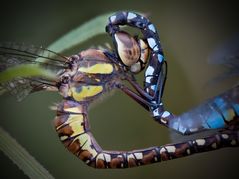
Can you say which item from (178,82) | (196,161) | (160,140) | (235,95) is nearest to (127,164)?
(160,140)

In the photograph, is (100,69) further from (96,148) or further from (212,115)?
(212,115)

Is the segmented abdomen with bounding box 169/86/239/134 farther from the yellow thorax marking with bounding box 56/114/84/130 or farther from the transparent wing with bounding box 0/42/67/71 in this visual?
the transparent wing with bounding box 0/42/67/71

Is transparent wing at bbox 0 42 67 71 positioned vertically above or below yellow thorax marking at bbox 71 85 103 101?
above

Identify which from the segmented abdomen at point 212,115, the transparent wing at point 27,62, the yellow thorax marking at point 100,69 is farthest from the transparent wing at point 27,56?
the segmented abdomen at point 212,115

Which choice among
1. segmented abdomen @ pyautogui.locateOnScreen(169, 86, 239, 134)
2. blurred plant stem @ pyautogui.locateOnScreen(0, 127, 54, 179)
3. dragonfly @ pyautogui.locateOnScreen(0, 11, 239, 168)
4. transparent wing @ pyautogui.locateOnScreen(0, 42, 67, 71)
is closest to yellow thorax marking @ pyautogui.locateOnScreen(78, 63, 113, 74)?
dragonfly @ pyautogui.locateOnScreen(0, 11, 239, 168)

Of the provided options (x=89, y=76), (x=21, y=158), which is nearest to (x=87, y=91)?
(x=89, y=76)

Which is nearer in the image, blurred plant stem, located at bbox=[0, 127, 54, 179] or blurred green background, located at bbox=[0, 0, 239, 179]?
blurred green background, located at bbox=[0, 0, 239, 179]

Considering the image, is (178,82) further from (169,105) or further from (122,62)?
(122,62)
